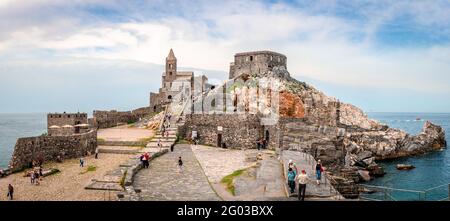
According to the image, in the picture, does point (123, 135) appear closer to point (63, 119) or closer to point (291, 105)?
point (63, 119)

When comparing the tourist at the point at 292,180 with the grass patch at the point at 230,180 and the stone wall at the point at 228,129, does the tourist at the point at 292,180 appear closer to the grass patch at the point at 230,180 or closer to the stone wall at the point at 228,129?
the grass patch at the point at 230,180

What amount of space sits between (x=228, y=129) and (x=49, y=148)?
611 inches

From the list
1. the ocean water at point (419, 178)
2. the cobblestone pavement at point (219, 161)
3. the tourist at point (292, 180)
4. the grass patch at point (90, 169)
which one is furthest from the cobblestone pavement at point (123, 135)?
the ocean water at point (419, 178)

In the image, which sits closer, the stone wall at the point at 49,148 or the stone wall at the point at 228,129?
the stone wall at the point at 49,148

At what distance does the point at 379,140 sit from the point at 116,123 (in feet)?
129

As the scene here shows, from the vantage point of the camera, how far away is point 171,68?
242ft

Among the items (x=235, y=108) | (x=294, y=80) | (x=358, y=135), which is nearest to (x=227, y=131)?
(x=235, y=108)

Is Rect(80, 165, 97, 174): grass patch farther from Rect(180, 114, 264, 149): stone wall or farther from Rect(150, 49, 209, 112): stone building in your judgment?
Rect(150, 49, 209, 112): stone building

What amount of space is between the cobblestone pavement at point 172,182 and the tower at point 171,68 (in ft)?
155

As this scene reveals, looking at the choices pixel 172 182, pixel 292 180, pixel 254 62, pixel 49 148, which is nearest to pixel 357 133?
pixel 254 62

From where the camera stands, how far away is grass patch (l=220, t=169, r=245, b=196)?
734 inches

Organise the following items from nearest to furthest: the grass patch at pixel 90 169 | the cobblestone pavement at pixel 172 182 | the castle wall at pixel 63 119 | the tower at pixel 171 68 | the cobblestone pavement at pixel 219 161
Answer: the cobblestone pavement at pixel 172 182, the cobblestone pavement at pixel 219 161, the grass patch at pixel 90 169, the castle wall at pixel 63 119, the tower at pixel 171 68

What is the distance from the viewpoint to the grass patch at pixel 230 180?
61.2 ft
